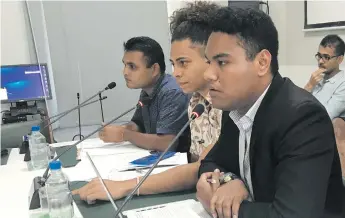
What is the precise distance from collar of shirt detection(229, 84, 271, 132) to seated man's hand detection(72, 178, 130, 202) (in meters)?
0.42

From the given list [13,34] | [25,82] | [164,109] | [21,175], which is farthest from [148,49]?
[13,34]

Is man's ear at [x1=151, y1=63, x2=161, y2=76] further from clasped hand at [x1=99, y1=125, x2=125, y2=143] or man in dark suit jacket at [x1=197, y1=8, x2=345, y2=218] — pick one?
man in dark suit jacket at [x1=197, y1=8, x2=345, y2=218]

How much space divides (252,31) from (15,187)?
112cm

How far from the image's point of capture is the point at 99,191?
45.8 inches

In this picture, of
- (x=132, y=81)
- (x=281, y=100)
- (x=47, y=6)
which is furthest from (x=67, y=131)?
(x=281, y=100)

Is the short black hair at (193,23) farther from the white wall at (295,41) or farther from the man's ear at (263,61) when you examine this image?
the white wall at (295,41)

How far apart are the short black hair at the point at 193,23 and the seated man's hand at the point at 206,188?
2.19 feet

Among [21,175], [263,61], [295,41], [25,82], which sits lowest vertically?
[21,175]

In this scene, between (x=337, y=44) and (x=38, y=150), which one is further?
(x=337, y=44)

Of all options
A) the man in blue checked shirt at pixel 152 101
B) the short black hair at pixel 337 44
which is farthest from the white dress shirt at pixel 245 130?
the short black hair at pixel 337 44

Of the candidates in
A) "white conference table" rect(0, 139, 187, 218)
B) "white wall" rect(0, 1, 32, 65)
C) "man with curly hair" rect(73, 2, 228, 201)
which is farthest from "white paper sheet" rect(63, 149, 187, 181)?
"white wall" rect(0, 1, 32, 65)

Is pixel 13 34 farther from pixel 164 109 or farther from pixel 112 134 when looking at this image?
pixel 164 109

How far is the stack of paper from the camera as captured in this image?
1.01 m

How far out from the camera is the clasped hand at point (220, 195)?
2.97 feet
